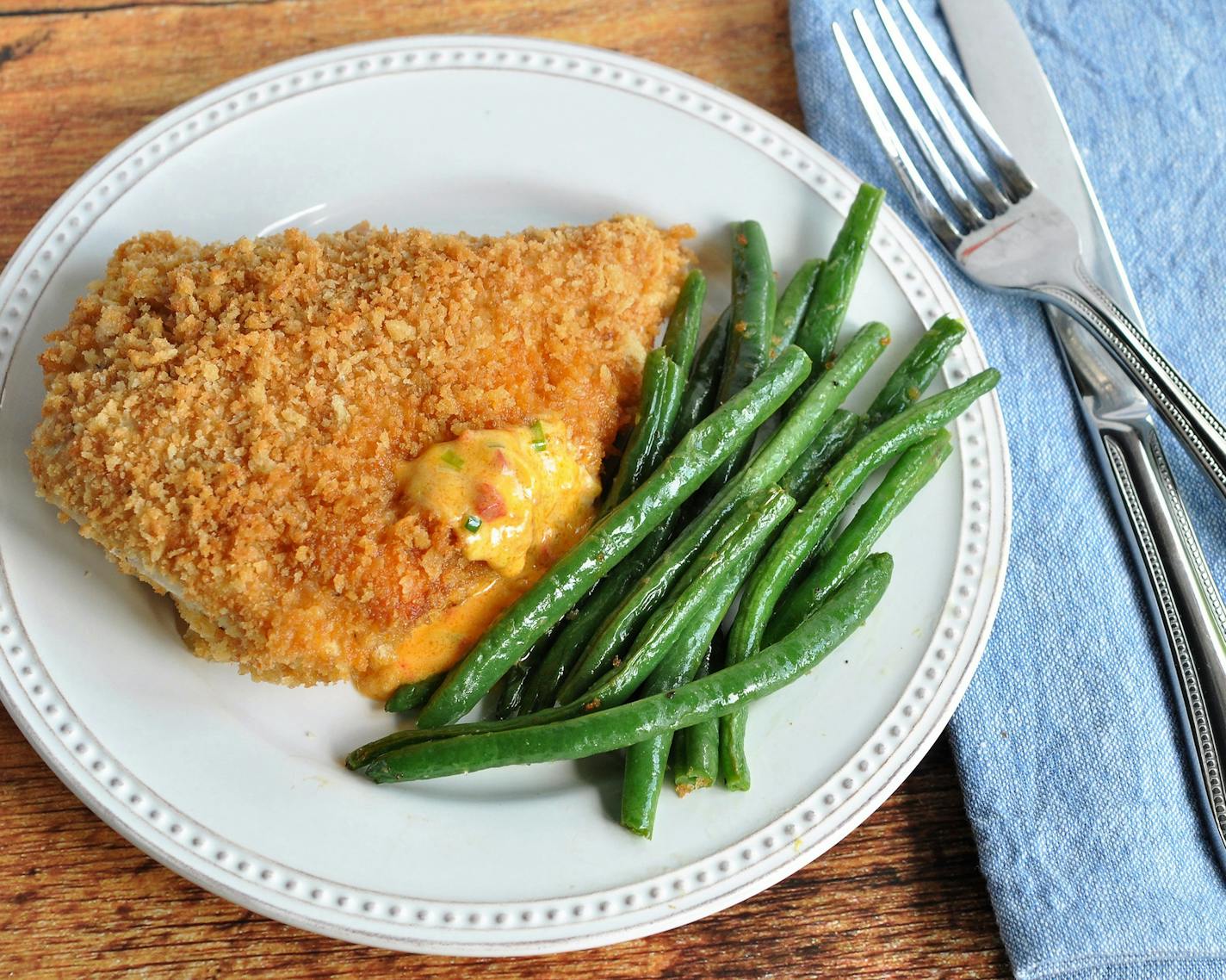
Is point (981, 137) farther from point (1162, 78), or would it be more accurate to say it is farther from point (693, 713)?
point (693, 713)

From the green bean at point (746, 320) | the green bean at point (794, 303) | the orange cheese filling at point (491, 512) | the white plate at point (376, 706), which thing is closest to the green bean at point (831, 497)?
the white plate at point (376, 706)

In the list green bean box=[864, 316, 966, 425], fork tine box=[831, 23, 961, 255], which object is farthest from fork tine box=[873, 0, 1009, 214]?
green bean box=[864, 316, 966, 425]

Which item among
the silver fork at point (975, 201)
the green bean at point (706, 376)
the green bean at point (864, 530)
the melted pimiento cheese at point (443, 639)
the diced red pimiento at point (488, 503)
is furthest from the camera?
the silver fork at point (975, 201)

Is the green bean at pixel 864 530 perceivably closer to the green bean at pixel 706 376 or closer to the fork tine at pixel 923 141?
the green bean at pixel 706 376

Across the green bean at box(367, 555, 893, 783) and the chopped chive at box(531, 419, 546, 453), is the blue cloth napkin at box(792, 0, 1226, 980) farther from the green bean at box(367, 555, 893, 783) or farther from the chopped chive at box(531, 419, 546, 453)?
the chopped chive at box(531, 419, 546, 453)

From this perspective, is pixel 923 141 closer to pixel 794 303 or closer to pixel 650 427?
pixel 794 303

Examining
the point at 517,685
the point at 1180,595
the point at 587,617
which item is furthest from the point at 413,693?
the point at 1180,595

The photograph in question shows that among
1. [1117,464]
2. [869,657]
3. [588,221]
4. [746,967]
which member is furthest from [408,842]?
[1117,464]
